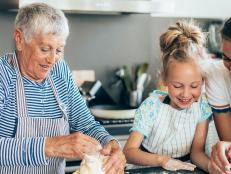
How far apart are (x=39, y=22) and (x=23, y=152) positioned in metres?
0.45

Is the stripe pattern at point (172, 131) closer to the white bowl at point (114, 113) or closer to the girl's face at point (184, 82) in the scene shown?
the girl's face at point (184, 82)

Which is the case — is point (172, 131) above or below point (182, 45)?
below

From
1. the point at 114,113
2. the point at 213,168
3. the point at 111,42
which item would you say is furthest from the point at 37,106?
the point at 111,42

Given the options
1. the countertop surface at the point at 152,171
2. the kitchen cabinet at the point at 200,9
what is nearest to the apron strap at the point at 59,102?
the countertop surface at the point at 152,171

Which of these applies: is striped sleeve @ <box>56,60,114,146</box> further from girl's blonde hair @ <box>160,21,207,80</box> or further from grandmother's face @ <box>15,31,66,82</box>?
girl's blonde hair @ <box>160,21,207,80</box>

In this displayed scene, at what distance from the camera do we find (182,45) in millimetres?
1621

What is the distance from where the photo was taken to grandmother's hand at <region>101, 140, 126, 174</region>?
1.31m

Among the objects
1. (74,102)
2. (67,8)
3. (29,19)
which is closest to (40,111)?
(74,102)

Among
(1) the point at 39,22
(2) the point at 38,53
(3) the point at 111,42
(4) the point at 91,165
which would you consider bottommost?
(4) the point at 91,165

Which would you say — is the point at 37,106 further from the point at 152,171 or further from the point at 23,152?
the point at 152,171

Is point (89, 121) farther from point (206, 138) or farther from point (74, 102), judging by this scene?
point (206, 138)

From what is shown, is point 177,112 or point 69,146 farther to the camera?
point 177,112

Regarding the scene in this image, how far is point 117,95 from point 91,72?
0.82 feet

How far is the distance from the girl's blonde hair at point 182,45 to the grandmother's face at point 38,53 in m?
0.45
